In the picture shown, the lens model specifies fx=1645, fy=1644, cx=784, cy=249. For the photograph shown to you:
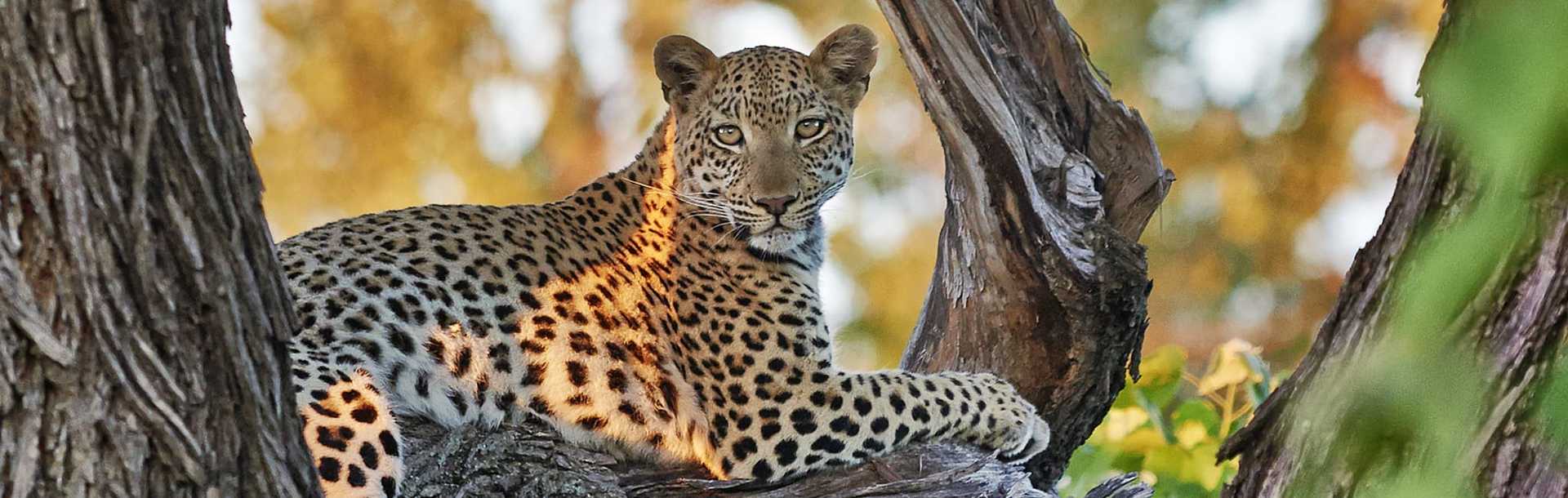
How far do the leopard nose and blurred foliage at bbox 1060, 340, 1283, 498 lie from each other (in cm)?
157

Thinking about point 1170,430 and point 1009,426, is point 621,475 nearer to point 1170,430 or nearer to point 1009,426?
point 1009,426

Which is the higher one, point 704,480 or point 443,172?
point 443,172

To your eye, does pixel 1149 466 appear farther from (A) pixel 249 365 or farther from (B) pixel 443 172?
(B) pixel 443 172

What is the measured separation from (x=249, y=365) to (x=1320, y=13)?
18532 millimetres

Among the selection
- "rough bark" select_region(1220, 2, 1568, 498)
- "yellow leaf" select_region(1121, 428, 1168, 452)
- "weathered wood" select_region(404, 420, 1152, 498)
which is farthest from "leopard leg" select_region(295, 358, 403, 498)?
"yellow leaf" select_region(1121, 428, 1168, 452)

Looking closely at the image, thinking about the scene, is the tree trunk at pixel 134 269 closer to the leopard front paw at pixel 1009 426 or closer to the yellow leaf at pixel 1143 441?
the leopard front paw at pixel 1009 426

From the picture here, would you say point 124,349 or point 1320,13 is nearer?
point 124,349

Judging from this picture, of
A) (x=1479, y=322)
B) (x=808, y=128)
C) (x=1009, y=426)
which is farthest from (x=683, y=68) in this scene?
(x=1479, y=322)

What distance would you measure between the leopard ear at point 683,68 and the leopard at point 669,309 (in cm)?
1

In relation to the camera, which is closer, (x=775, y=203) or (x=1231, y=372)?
(x=775, y=203)

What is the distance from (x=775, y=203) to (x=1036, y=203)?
3.73ft

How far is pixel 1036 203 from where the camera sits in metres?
5.36

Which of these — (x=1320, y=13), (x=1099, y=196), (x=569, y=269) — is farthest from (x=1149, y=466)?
(x=1320, y=13)

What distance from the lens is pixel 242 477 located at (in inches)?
111
